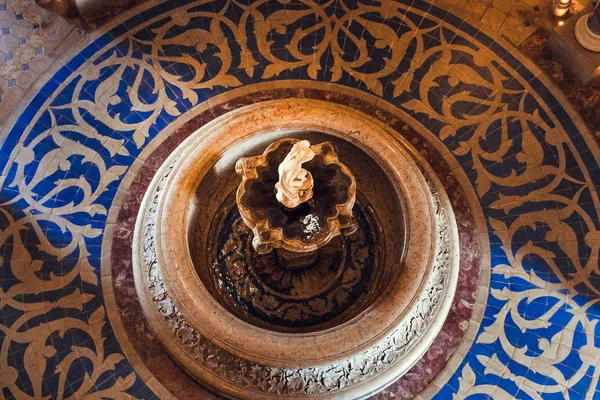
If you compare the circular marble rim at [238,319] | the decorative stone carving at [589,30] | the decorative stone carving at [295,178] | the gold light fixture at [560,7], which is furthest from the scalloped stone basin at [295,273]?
the gold light fixture at [560,7]

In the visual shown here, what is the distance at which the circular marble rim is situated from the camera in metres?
4.73

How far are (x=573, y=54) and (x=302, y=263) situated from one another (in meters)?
2.59

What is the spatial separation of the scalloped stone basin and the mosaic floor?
0.99 ft

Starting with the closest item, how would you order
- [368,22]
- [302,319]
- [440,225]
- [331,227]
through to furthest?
1. [331,227]
2. [440,225]
3. [302,319]
4. [368,22]

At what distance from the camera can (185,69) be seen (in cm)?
585

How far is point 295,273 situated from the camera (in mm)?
5695

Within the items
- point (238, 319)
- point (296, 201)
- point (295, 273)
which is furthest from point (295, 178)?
point (295, 273)

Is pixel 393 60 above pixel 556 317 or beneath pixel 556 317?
above

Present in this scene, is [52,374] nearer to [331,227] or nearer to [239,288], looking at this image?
[239,288]

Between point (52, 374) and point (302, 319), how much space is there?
1768mm

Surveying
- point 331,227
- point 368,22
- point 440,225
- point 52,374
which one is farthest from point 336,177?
point 52,374

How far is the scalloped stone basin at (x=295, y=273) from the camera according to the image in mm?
4777

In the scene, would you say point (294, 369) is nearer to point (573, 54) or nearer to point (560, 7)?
point (573, 54)

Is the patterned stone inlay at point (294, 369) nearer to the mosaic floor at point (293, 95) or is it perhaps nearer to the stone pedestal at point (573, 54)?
the mosaic floor at point (293, 95)
